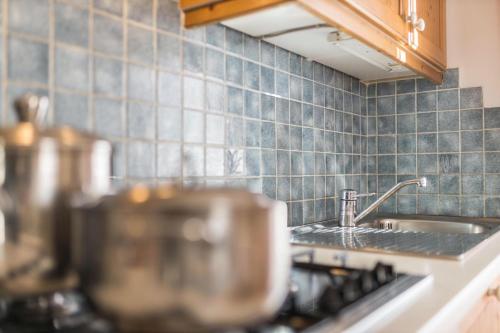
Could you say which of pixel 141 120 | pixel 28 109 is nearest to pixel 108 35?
pixel 141 120

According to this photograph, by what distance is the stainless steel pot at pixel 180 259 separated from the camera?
44cm

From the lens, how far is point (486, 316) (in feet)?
3.48

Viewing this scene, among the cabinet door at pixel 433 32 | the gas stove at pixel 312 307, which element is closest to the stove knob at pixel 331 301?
the gas stove at pixel 312 307

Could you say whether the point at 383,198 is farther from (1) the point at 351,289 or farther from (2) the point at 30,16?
(2) the point at 30,16

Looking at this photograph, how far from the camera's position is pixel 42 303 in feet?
2.03

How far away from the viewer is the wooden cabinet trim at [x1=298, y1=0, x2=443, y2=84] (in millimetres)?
1087

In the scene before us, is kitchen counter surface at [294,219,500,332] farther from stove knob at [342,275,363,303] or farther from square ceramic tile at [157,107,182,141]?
square ceramic tile at [157,107,182,141]

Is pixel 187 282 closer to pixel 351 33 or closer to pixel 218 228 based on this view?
pixel 218 228

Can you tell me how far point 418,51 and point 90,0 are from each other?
3.85ft

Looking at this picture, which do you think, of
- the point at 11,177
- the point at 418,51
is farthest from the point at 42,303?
the point at 418,51

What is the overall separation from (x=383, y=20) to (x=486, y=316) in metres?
0.83

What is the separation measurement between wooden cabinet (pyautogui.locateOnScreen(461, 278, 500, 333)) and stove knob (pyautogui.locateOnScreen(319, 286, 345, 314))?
1.02 ft

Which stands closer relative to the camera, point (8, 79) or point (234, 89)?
point (8, 79)

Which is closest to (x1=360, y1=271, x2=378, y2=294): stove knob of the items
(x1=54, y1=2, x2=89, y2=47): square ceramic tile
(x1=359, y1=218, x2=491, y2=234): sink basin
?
(x1=54, y1=2, x2=89, y2=47): square ceramic tile
